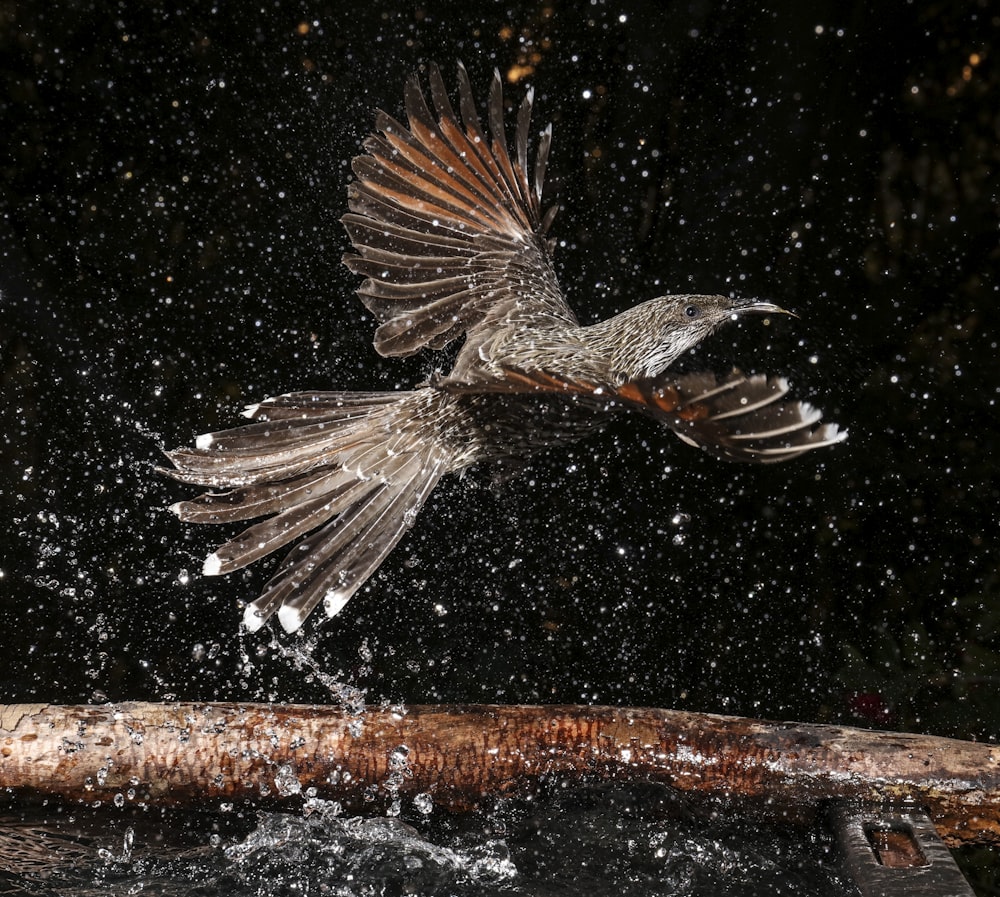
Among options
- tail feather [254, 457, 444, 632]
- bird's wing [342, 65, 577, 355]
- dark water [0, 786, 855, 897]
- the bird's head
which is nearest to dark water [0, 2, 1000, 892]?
bird's wing [342, 65, 577, 355]

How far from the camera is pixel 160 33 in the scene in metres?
3.30

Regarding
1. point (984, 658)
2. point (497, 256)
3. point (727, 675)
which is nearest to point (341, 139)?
point (497, 256)

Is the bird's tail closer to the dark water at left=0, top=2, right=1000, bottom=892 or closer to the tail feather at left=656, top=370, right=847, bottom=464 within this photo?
the dark water at left=0, top=2, right=1000, bottom=892

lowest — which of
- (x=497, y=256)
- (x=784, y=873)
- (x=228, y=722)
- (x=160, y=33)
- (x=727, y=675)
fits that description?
(x=784, y=873)

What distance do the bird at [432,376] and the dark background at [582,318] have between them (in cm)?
58

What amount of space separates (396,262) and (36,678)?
217cm

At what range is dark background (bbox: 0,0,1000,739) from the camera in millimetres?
3318

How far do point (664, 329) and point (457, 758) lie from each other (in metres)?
1.21

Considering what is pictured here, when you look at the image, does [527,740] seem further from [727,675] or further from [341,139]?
[341,139]

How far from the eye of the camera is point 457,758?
2.39 m

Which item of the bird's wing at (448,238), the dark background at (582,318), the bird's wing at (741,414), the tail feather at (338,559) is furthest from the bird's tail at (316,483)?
the bird's wing at (741,414)

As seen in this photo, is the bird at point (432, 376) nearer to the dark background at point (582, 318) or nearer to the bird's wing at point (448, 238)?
the bird's wing at point (448, 238)

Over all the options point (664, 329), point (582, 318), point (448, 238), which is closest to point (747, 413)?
point (664, 329)

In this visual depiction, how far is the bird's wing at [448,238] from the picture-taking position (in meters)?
2.74
